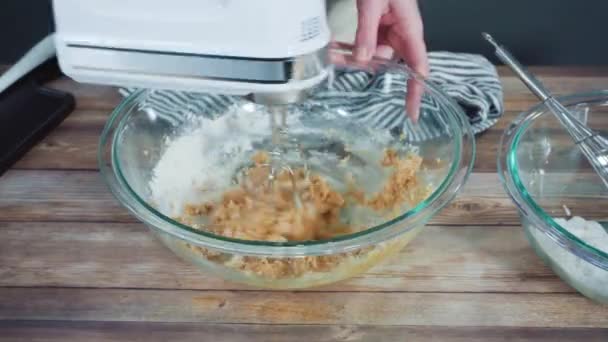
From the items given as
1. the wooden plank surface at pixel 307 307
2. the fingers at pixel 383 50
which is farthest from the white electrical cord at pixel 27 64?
the fingers at pixel 383 50

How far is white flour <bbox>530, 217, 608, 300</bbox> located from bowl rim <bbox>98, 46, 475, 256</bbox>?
14 cm

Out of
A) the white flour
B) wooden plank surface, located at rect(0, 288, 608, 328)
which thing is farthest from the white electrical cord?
the white flour

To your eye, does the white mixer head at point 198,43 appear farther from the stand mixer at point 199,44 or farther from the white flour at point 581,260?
the white flour at point 581,260

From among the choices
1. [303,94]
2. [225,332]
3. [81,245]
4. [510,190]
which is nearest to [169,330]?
[225,332]

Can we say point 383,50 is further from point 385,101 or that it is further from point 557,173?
point 557,173

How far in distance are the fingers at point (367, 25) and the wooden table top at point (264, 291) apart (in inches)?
10.5

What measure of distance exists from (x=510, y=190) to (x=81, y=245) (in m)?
0.59

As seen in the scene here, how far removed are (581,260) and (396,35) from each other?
18.5 inches

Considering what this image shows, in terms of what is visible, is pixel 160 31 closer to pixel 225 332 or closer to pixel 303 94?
pixel 303 94

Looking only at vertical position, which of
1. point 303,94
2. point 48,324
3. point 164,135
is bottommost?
point 48,324

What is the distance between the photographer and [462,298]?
0.80 meters

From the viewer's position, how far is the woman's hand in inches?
35.5

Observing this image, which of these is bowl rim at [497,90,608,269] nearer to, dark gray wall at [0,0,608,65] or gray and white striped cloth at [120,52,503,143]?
gray and white striped cloth at [120,52,503,143]

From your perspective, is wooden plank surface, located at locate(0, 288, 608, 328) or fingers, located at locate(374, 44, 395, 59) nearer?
wooden plank surface, located at locate(0, 288, 608, 328)
